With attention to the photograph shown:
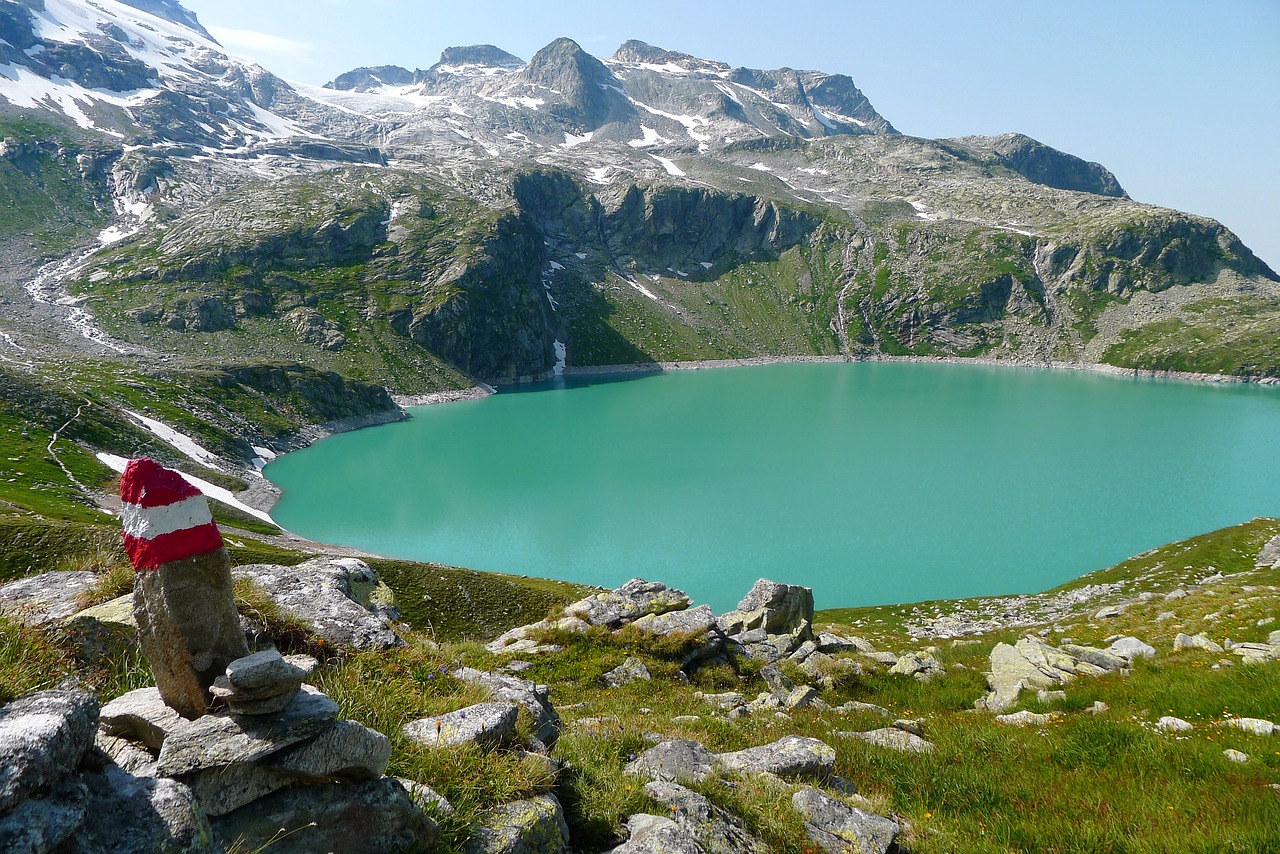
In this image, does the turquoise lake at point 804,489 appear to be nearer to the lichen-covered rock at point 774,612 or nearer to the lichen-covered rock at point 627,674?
the lichen-covered rock at point 774,612

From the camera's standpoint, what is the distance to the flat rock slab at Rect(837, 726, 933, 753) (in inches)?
343

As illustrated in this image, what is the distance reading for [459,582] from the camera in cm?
3359

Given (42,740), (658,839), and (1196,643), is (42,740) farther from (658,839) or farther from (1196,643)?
(1196,643)

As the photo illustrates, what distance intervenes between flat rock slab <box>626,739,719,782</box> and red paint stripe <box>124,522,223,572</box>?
481 centimetres

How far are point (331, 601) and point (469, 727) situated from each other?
4.21 meters

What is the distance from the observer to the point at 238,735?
4066 mm

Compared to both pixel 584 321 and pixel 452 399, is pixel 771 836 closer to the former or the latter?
pixel 452 399

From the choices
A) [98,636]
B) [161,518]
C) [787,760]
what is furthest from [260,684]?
[787,760]

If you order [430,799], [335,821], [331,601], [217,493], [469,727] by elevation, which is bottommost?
[217,493]

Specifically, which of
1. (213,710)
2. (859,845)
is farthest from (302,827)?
(859,845)

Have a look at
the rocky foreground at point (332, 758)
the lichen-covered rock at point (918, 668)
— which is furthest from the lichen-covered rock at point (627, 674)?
the lichen-covered rock at point (918, 668)

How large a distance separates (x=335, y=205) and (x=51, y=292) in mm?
64337

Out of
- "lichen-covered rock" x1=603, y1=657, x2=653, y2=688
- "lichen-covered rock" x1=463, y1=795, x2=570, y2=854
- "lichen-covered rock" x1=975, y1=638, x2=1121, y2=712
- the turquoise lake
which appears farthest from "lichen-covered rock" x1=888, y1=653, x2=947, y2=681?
the turquoise lake

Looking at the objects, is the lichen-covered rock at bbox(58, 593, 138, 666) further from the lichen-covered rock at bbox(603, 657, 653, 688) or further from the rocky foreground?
the lichen-covered rock at bbox(603, 657, 653, 688)
